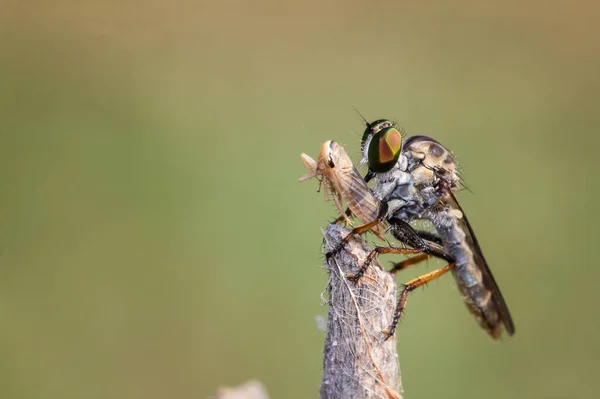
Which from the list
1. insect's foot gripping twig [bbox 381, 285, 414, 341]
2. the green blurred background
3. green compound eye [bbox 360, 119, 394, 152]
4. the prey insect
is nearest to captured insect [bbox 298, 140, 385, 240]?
the prey insect

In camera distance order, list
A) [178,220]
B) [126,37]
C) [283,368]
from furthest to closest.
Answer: [126,37] → [178,220] → [283,368]

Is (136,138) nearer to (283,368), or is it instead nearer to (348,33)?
(283,368)

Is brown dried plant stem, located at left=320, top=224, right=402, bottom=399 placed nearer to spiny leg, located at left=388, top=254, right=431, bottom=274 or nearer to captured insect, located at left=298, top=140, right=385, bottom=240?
captured insect, located at left=298, top=140, right=385, bottom=240

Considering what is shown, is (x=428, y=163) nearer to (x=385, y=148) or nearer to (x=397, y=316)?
(x=385, y=148)

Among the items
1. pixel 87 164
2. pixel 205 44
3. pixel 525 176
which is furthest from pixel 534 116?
pixel 87 164

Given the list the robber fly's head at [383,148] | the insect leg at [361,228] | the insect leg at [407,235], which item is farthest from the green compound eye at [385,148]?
the insect leg at [407,235]

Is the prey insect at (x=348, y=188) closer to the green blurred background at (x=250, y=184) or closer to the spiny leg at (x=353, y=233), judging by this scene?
the spiny leg at (x=353, y=233)
